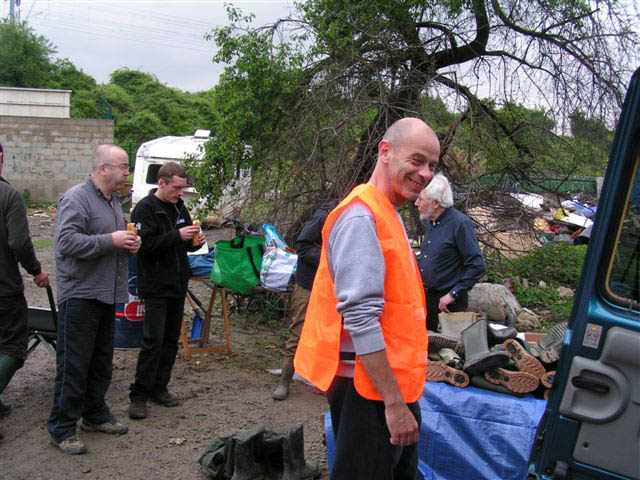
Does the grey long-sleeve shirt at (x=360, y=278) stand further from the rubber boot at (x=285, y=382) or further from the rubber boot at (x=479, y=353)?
the rubber boot at (x=285, y=382)

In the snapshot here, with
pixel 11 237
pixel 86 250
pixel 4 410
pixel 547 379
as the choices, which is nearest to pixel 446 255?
pixel 547 379

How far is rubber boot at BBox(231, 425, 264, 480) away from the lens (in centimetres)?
379

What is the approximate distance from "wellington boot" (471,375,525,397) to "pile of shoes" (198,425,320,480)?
3.66 ft

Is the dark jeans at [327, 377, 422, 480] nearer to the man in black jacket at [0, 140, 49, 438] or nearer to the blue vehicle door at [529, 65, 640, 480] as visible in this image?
the blue vehicle door at [529, 65, 640, 480]

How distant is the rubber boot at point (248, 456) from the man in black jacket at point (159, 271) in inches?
51.2

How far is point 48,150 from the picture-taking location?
2038 centimetres

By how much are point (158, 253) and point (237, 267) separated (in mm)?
1318

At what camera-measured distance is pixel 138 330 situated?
19.9 feet

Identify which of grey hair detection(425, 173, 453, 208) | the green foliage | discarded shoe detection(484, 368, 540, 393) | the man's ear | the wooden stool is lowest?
the wooden stool

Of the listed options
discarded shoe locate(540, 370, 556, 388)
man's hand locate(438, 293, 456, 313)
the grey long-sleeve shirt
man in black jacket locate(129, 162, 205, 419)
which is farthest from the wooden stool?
the grey long-sleeve shirt

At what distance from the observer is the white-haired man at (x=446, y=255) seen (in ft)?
15.9

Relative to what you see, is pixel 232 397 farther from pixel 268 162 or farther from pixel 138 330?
pixel 268 162

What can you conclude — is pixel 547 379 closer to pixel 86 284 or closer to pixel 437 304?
pixel 437 304

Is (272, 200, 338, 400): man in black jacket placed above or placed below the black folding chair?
above
